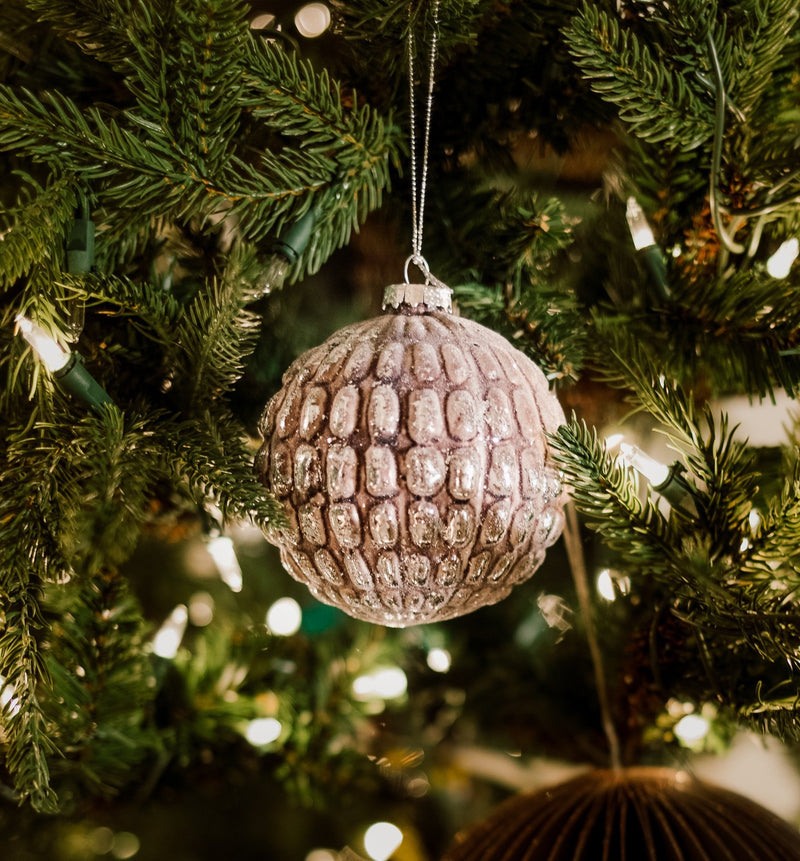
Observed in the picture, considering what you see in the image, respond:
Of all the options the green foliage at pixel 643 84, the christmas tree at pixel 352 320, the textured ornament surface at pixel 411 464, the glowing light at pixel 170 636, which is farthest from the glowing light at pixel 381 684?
the green foliage at pixel 643 84

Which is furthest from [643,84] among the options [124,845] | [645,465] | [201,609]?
[124,845]

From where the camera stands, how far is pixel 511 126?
602 mm

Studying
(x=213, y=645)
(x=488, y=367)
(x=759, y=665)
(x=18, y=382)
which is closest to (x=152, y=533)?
(x=213, y=645)

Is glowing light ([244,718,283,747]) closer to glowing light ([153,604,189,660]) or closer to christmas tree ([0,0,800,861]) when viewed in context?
christmas tree ([0,0,800,861])

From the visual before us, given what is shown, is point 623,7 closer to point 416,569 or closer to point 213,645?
point 416,569

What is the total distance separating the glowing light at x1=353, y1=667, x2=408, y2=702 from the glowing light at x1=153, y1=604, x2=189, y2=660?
0.62 feet

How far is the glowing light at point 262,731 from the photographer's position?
723 mm

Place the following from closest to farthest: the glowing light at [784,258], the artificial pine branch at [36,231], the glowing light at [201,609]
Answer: the artificial pine branch at [36,231] < the glowing light at [784,258] < the glowing light at [201,609]

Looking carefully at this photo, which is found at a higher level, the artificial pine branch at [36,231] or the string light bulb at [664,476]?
the artificial pine branch at [36,231]

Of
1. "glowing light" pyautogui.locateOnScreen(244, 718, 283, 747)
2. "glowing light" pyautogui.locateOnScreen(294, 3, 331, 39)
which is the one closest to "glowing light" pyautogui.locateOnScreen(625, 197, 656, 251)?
"glowing light" pyautogui.locateOnScreen(294, 3, 331, 39)

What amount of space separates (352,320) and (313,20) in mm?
304

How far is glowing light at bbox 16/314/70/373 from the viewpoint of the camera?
41 cm

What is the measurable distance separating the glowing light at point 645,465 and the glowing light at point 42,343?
0.33m

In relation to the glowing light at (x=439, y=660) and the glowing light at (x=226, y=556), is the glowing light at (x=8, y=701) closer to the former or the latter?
the glowing light at (x=226, y=556)
